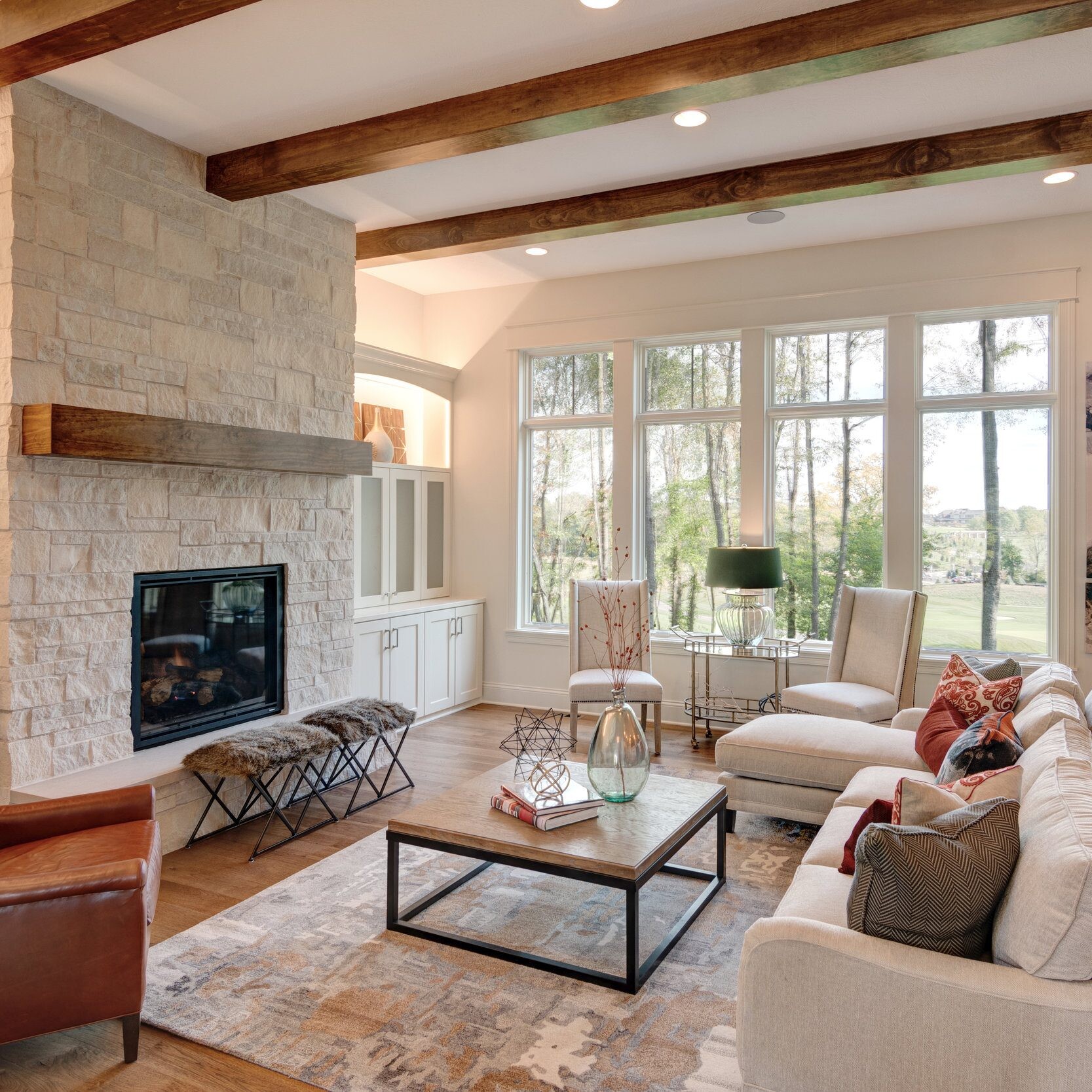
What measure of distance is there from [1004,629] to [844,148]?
279cm

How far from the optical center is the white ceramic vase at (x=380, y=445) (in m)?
5.50

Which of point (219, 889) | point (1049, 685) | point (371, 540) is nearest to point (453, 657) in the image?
point (371, 540)

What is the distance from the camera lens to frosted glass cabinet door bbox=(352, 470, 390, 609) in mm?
5336

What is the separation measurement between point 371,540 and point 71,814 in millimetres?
3009

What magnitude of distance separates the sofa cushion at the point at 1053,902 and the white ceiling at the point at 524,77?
8.06 ft

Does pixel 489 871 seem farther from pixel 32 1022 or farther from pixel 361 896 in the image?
pixel 32 1022

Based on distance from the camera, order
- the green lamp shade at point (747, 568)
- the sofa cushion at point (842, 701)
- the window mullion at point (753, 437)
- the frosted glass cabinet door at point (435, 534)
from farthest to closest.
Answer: the frosted glass cabinet door at point (435, 534) < the window mullion at point (753, 437) < the green lamp shade at point (747, 568) < the sofa cushion at point (842, 701)

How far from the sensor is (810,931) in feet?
5.92

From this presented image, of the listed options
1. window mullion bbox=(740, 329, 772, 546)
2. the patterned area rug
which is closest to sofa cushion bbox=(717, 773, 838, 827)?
the patterned area rug

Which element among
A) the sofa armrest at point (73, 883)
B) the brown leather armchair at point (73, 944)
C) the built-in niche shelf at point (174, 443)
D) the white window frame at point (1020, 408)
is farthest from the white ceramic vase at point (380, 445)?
the sofa armrest at point (73, 883)

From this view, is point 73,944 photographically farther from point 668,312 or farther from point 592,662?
point 668,312

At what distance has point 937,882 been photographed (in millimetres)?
1755

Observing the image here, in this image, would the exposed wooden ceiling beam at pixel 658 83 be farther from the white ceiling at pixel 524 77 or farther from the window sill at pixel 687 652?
the window sill at pixel 687 652

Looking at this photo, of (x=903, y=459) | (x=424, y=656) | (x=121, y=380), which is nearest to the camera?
(x=121, y=380)
